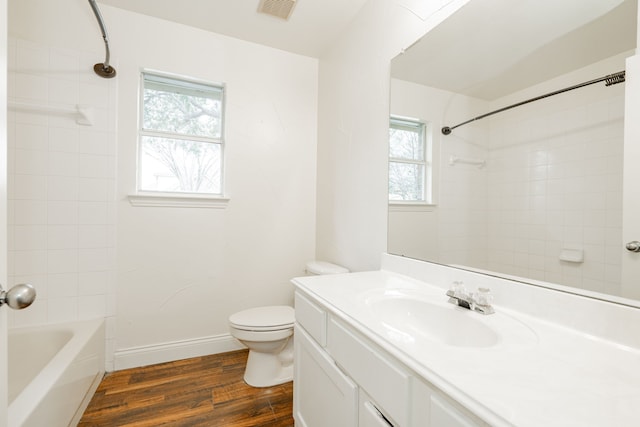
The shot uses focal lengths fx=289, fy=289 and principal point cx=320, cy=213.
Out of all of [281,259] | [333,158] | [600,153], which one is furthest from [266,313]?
[600,153]

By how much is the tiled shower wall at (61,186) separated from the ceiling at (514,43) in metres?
2.01

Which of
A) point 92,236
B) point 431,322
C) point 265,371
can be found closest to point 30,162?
point 92,236

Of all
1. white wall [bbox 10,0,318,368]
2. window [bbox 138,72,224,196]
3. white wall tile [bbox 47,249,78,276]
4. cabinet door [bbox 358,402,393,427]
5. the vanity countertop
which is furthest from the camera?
window [bbox 138,72,224,196]

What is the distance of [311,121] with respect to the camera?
253 centimetres

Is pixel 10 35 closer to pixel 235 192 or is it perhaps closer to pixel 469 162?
pixel 235 192

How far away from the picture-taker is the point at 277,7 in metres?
1.90

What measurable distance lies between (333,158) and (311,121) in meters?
0.50

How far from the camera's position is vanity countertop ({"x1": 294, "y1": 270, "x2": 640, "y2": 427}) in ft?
1.57

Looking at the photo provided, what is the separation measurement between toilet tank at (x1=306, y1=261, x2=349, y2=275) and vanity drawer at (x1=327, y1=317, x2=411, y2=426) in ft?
3.17

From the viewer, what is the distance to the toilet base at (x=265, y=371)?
1821mm

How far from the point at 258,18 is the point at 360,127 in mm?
1067

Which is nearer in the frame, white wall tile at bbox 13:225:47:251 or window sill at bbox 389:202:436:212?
window sill at bbox 389:202:436:212

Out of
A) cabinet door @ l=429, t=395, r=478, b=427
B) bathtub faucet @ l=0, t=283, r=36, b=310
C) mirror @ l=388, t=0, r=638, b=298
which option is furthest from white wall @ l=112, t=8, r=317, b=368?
cabinet door @ l=429, t=395, r=478, b=427

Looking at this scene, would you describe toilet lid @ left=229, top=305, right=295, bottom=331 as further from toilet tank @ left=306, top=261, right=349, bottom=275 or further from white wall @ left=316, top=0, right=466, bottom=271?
white wall @ left=316, top=0, right=466, bottom=271
